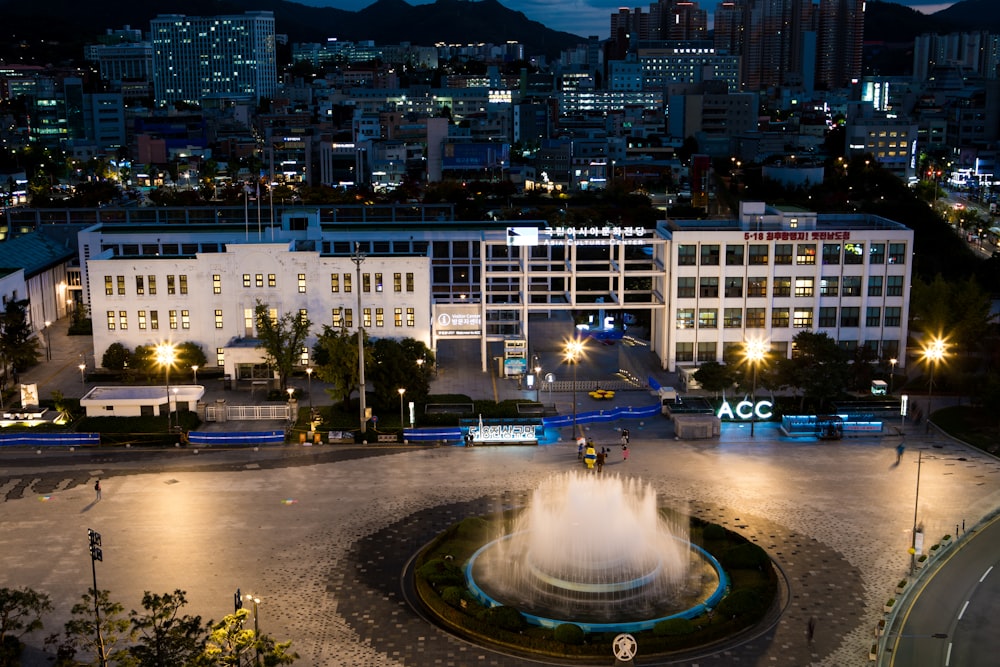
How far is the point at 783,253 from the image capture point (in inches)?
3287

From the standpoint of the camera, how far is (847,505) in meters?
57.0

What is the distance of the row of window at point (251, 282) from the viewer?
83938 millimetres

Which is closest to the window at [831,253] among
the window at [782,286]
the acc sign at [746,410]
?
the window at [782,286]

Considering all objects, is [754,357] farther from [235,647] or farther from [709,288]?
[235,647]

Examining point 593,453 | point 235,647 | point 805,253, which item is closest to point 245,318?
point 593,453

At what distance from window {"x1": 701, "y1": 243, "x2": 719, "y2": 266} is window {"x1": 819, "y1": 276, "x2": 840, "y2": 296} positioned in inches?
327

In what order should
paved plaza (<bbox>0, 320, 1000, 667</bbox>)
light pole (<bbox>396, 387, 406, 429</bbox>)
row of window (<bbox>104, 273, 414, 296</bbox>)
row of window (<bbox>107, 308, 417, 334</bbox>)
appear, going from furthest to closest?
row of window (<bbox>107, 308, 417, 334</bbox>), row of window (<bbox>104, 273, 414, 296</bbox>), light pole (<bbox>396, 387, 406, 429</bbox>), paved plaza (<bbox>0, 320, 1000, 667</bbox>)

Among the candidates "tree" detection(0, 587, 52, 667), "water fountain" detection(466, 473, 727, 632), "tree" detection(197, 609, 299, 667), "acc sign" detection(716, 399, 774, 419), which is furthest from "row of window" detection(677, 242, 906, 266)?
"tree" detection(0, 587, 52, 667)

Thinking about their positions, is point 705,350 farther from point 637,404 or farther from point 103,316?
point 103,316

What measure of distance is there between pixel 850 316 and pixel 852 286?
2354 millimetres

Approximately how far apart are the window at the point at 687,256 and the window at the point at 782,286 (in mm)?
6676

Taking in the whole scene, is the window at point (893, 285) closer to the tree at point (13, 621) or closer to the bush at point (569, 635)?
the bush at point (569, 635)

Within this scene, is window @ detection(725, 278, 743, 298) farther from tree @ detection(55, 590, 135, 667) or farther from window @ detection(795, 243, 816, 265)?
tree @ detection(55, 590, 135, 667)

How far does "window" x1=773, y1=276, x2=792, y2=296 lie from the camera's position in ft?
275
